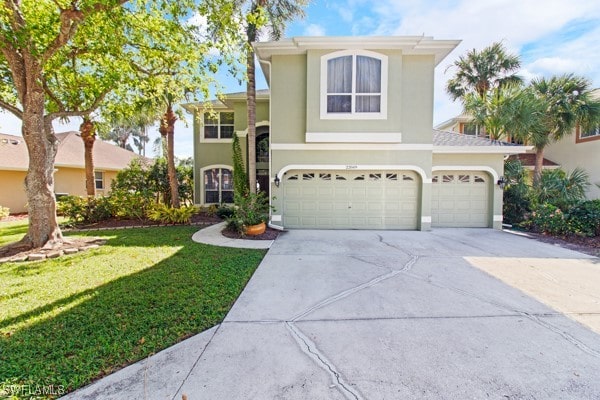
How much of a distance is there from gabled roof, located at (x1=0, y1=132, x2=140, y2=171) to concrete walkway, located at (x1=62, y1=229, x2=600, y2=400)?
1695 cm

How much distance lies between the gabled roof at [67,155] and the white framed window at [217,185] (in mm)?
8260

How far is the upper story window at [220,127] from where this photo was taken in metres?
14.3

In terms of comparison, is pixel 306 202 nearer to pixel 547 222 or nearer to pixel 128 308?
pixel 128 308

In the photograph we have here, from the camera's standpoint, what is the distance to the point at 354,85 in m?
9.54

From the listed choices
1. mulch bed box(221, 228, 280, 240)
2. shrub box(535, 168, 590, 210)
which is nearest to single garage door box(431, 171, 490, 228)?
shrub box(535, 168, 590, 210)

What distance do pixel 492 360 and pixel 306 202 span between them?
790 centimetres

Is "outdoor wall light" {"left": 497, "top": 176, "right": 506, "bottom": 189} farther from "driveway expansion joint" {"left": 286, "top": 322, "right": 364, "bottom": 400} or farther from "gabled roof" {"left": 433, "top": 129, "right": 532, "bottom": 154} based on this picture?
"driveway expansion joint" {"left": 286, "top": 322, "right": 364, "bottom": 400}

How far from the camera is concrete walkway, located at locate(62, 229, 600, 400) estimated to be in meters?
2.45

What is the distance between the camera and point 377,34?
921 cm

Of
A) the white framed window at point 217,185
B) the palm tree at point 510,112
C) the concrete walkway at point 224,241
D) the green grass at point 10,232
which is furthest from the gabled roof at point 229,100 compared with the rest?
the palm tree at point 510,112

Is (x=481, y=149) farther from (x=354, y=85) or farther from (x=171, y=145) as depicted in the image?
(x=171, y=145)

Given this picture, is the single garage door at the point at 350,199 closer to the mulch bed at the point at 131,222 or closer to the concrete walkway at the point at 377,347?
the mulch bed at the point at 131,222

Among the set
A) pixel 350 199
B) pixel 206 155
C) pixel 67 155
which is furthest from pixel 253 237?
pixel 67 155

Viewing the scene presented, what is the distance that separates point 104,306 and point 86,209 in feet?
30.2
